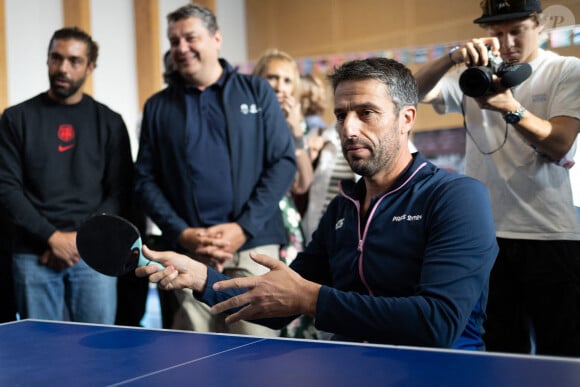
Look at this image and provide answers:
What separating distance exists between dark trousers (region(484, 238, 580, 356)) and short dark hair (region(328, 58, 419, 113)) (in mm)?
730

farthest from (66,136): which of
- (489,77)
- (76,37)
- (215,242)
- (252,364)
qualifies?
(252,364)

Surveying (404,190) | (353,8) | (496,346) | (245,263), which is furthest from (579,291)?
(353,8)

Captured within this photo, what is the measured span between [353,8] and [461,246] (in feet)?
13.8

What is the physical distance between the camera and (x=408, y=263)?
6.17 feet

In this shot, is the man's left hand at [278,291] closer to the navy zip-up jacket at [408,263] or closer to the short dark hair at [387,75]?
the navy zip-up jacket at [408,263]

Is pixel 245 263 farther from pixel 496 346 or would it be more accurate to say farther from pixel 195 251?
pixel 496 346

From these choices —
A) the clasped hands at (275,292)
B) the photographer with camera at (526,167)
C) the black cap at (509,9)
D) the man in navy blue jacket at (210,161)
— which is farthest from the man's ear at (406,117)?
the man in navy blue jacket at (210,161)

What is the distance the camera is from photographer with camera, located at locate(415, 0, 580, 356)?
237 centimetres

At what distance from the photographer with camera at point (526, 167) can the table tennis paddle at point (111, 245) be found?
1.13 metres

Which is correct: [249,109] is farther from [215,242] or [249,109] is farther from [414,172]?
[414,172]

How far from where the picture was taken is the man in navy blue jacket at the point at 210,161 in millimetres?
2941

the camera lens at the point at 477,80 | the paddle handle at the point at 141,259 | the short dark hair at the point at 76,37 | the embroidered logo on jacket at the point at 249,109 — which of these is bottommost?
the paddle handle at the point at 141,259

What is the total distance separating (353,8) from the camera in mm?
5684

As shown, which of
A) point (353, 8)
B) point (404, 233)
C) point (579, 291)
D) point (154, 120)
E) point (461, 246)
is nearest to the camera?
point (461, 246)
